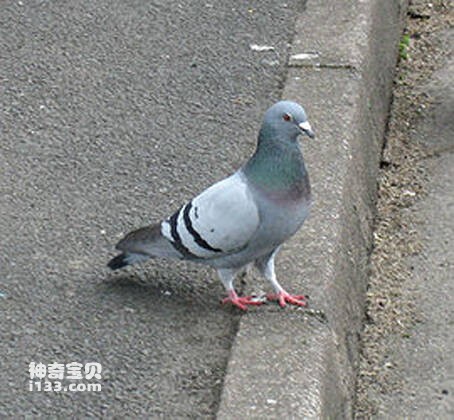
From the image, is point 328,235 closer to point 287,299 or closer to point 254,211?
point 287,299

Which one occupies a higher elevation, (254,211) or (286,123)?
(286,123)

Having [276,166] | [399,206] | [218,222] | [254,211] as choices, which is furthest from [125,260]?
[399,206]

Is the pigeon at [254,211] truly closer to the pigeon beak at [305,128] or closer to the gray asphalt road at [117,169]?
the pigeon beak at [305,128]

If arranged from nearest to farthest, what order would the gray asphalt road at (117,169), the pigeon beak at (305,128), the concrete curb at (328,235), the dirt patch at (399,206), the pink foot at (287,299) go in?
1. the concrete curb at (328,235)
2. the gray asphalt road at (117,169)
3. the pigeon beak at (305,128)
4. the pink foot at (287,299)
5. the dirt patch at (399,206)

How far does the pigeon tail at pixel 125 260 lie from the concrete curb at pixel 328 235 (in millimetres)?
425

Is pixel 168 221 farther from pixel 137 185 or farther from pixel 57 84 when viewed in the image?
pixel 57 84

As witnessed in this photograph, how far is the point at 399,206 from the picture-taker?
5.70 metres

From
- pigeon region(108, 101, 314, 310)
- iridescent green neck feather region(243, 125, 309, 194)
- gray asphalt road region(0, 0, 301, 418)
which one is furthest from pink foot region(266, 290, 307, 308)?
iridescent green neck feather region(243, 125, 309, 194)

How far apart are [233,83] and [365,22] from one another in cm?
80

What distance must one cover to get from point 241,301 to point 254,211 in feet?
1.21

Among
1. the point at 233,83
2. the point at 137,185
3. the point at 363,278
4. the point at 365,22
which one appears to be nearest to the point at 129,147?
the point at 137,185

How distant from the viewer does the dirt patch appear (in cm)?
471

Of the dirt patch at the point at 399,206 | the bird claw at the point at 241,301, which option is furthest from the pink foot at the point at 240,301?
the dirt patch at the point at 399,206

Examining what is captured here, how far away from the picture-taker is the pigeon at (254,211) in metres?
4.17
